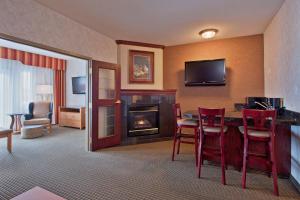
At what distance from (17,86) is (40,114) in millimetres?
1247

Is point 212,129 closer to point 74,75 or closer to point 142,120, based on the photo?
point 142,120

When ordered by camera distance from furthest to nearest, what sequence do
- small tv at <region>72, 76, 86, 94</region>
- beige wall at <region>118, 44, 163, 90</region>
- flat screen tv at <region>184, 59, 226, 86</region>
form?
1. small tv at <region>72, 76, 86, 94</region>
2. beige wall at <region>118, 44, 163, 90</region>
3. flat screen tv at <region>184, 59, 226, 86</region>

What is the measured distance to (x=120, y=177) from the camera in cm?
258

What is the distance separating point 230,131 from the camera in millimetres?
2832

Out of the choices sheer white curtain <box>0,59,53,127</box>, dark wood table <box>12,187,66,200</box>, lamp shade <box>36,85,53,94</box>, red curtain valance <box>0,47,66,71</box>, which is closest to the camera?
dark wood table <box>12,187,66,200</box>

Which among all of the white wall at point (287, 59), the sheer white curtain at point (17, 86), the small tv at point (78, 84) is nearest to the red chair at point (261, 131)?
the white wall at point (287, 59)

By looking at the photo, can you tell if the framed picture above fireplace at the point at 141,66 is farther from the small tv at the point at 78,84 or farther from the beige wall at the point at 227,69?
the small tv at the point at 78,84

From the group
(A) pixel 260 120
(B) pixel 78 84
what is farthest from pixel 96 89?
(B) pixel 78 84

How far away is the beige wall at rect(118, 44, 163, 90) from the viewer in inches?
179

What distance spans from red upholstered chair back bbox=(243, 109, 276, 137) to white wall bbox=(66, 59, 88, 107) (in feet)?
20.0

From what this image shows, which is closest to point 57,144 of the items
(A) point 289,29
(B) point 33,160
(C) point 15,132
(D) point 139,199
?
(B) point 33,160

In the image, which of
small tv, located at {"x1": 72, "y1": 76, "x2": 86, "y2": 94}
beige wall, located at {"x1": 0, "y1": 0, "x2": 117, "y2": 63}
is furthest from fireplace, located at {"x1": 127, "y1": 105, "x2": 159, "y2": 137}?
small tv, located at {"x1": 72, "y1": 76, "x2": 86, "y2": 94}

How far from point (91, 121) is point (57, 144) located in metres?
1.31

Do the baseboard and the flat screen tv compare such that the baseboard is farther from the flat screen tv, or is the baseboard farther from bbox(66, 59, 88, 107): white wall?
bbox(66, 59, 88, 107): white wall
